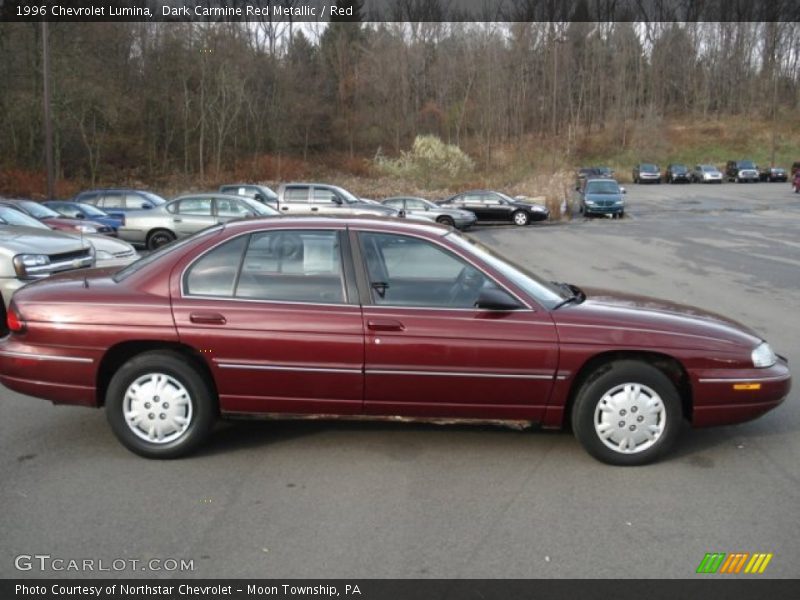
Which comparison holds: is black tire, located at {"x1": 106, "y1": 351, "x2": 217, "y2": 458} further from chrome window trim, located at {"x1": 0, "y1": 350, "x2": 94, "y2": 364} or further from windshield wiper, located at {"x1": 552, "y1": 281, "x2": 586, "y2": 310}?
windshield wiper, located at {"x1": 552, "y1": 281, "x2": 586, "y2": 310}

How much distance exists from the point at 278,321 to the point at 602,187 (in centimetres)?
3108

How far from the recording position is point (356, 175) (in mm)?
58562

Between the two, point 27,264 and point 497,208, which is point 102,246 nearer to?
point 27,264

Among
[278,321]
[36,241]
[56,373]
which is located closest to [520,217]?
[36,241]

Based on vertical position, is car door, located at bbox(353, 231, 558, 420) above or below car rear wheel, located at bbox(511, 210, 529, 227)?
above

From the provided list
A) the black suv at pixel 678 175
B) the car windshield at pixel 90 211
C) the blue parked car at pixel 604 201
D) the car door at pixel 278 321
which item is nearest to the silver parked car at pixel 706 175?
the black suv at pixel 678 175

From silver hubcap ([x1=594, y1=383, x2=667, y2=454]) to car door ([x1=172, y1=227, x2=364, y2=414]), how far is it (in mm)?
1496

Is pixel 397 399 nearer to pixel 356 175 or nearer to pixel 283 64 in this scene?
pixel 356 175

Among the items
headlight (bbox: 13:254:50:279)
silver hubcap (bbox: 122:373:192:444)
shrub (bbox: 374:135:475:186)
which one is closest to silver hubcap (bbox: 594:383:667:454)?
silver hubcap (bbox: 122:373:192:444)

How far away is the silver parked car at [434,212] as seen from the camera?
88.0 feet

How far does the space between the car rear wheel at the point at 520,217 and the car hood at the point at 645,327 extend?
2552 centimetres

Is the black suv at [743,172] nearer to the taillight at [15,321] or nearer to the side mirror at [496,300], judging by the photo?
the side mirror at [496,300]

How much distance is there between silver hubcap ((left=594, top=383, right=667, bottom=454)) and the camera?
15.4 feet
